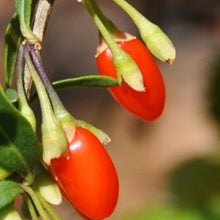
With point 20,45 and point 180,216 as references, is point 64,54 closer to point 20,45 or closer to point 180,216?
point 180,216

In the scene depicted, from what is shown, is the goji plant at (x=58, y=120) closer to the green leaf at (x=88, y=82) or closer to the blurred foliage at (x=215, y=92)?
the green leaf at (x=88, y=82)

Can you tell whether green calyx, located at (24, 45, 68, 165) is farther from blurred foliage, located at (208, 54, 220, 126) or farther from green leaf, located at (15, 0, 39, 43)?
blurred foliage, located at (208, 54, 220, 126)

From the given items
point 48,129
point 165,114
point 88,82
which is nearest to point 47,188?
point 48,129

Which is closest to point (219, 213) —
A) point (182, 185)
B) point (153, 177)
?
point (182, 185)

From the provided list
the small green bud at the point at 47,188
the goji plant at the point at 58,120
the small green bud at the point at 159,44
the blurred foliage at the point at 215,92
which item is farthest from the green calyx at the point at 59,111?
the blurred foliage at the point at 215,92

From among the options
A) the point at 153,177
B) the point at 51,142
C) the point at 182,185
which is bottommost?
the point at 153,177

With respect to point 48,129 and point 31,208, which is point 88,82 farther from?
point 31,208
